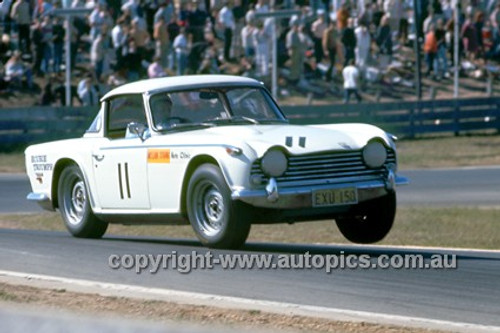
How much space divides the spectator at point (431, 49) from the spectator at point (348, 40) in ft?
9.24

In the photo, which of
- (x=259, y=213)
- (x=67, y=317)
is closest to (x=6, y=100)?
(x=259, y=213)

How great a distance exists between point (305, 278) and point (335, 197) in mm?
1429

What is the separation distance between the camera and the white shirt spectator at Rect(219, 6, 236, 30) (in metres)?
27.3

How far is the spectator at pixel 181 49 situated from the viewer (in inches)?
1037

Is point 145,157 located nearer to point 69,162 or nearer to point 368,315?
point 69,162

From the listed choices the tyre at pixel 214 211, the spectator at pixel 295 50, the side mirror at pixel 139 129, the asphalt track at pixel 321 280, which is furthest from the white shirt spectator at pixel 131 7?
the tyre at pixel 214 211

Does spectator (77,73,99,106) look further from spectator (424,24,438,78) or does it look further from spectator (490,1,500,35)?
spectator (490,1,500,35)

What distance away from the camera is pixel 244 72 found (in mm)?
28156

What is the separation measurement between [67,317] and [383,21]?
24.4 m

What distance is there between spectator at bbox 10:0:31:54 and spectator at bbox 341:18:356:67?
23.5 feet

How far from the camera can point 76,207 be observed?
11.7 m

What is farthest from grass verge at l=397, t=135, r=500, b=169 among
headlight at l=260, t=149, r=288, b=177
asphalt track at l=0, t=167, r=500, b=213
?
headlight at l=260, t=149, r=288, b=177

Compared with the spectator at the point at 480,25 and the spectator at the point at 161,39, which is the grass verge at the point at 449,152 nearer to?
the spectator at the point at 480,25

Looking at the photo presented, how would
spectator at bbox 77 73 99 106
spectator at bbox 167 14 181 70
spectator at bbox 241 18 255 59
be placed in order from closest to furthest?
spectator at bbox 167 14 181 70 → spectator at bbox 77 73 99 106 → spectator at bbox 241 18 255 59
